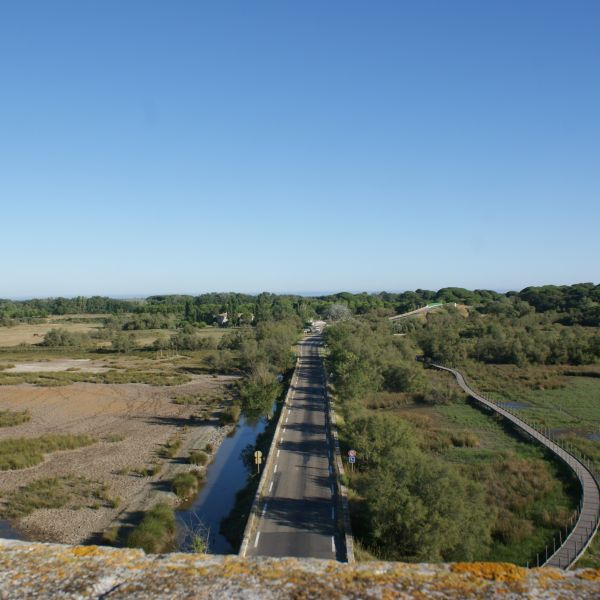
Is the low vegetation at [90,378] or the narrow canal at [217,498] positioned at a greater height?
the low vegetation at [90,378]

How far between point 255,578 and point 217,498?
25508mm

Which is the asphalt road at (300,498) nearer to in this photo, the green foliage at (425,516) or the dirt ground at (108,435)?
the green foliage at (425,516)

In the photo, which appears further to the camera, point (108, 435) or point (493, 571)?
point (108, 435)

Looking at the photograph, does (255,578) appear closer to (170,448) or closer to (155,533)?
(155,533)

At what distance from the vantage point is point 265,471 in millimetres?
23906

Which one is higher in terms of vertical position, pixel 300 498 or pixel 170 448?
pixel 300 498

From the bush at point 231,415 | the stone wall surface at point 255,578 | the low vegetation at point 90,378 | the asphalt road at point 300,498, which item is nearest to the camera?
the stone wall surface at point 255,578

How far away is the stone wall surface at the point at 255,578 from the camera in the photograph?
2.73 metres

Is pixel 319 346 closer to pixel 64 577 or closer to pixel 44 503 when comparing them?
pixel 44 503

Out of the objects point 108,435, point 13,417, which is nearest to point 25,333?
point 13,417

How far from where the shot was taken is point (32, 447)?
33.5 metres

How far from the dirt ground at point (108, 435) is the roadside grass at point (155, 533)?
188cm

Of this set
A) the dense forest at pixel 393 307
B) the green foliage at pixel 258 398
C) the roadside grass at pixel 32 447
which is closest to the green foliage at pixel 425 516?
the green foliage at pixel 258 398

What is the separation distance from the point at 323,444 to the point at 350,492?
318 inches
